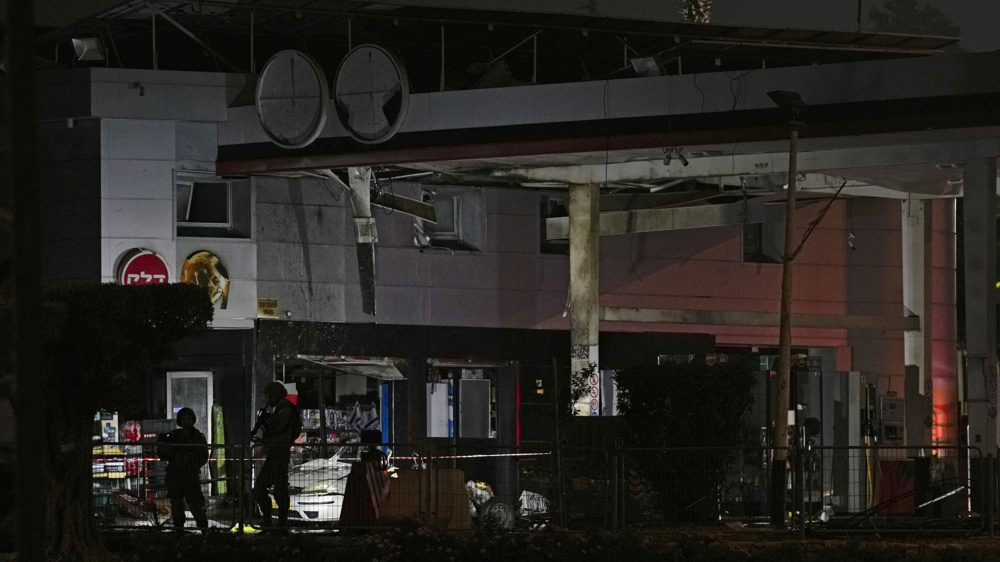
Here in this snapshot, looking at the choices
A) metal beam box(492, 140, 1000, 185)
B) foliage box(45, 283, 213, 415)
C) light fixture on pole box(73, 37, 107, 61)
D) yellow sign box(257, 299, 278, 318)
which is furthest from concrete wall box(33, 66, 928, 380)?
foliage box(45, 283, 213, 415)

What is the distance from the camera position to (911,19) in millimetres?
30422

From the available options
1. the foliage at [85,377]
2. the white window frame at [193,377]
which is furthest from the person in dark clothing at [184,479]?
the white window frame at [193,377]

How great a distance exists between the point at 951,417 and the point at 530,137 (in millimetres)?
13284

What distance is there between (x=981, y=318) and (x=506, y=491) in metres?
8.14

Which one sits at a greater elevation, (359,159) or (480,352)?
(359,159)

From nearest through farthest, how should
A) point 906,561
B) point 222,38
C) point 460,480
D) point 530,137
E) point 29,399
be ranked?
point 29,399
point 906,561
point 460,480
point 530,137
point 222,38

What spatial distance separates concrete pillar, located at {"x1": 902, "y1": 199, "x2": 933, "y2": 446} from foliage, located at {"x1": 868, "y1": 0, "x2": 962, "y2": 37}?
389 centimetres

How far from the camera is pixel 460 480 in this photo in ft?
52.1

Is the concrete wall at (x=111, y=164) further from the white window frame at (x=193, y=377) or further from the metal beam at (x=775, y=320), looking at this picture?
the metal beam at (x=775, y=320)

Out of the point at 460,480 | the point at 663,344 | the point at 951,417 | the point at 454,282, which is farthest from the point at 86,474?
the point at 951,417

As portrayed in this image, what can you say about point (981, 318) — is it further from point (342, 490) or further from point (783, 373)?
point (342, 490)

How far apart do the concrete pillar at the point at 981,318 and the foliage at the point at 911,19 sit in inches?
358

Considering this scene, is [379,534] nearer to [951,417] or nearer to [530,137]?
[530,137]

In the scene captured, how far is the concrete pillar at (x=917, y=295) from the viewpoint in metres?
30.0
